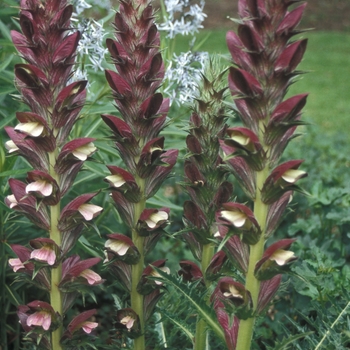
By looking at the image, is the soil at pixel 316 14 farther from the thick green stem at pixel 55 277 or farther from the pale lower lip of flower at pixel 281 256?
the pale lower lip of flower at pixel 281 256

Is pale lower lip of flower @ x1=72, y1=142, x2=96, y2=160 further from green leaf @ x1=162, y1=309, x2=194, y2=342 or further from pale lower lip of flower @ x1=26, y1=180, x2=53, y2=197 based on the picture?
green leaf @ x1=162, y1=309, x2=194, y2=342

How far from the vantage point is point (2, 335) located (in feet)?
9.31

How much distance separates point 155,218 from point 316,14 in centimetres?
1868

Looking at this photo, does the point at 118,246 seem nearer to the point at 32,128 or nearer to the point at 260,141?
the point at 32,128

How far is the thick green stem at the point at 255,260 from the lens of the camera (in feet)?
5.32

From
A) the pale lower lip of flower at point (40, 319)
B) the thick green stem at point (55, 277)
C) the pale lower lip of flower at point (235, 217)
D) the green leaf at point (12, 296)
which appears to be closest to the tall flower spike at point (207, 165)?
the pale lower lip of flower at point (235, 217)

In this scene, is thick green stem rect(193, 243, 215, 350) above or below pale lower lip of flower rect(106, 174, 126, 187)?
below

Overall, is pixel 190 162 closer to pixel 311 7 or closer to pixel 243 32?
pixel 243 32

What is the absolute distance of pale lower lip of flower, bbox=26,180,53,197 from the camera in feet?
5.61

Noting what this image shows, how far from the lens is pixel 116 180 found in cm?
181

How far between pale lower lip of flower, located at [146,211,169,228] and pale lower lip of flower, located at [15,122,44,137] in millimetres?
423

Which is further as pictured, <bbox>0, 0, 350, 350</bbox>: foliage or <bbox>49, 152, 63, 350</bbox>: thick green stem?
<bbox>0, 0, 350, 350</bbox>: foliage

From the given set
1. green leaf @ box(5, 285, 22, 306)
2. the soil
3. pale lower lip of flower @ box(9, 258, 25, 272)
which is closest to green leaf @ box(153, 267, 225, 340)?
pale lower lip of flower @ box(9, 258, 25, 272)

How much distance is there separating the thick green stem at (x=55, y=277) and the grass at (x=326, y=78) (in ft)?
16.3
